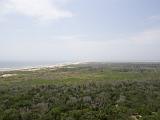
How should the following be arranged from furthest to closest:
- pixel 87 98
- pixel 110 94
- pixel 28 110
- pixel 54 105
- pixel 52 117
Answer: pixel 110 94 → pixel 87 98 → pixel 54 105 → pixel 28 110 → pixel 52 117

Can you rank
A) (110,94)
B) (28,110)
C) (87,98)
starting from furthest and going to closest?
(110,94) < (87,98) < (28,110)

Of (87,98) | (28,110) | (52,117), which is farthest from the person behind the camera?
(87,98)

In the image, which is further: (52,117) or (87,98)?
(87,98)

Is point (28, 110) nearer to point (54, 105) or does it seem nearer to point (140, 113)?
point (54, 105)

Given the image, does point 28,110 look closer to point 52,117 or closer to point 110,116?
point 52,117

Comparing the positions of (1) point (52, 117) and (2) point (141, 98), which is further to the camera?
(2) point (141, 98)

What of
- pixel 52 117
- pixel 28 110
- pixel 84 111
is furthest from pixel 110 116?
pixel 28 110

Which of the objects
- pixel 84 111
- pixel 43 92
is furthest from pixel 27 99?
pixel 84 111

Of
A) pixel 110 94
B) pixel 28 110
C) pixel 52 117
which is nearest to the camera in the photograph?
pixel 52 117
